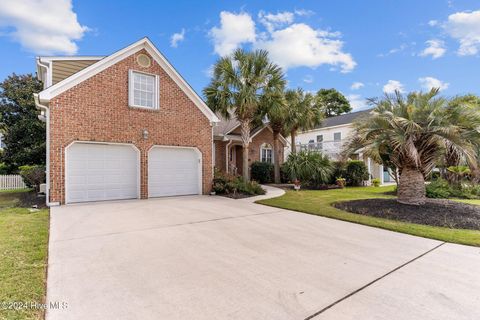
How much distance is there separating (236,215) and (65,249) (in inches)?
177

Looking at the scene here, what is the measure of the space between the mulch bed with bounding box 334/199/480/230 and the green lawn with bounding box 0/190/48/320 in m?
8.18

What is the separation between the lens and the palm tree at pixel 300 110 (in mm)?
18047

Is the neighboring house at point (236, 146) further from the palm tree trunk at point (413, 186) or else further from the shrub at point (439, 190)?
the palm tree trunk at point (413, 186)

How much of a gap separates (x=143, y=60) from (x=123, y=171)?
488cm

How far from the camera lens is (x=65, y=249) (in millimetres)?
4629

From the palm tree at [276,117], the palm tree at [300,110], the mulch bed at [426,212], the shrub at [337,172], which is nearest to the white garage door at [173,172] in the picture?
the palm tree at [276,117]

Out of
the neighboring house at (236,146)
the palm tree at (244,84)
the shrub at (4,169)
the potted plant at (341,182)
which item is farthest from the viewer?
the neighboring house at (236,146)

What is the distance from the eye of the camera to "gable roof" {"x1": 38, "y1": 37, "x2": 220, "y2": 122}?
356 inches

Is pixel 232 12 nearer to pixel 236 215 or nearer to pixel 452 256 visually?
pixel 236 215

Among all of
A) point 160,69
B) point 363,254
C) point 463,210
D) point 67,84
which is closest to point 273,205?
point 363,254

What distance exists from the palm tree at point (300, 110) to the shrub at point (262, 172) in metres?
3.26

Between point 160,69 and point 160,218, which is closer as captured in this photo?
point 160,218

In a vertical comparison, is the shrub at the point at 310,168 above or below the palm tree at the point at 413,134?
below

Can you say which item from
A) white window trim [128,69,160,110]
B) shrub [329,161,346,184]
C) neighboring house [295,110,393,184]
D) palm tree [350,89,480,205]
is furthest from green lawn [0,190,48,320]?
neighboring house [295,110,393,184]
